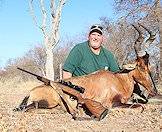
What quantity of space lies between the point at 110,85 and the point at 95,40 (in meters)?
0.89

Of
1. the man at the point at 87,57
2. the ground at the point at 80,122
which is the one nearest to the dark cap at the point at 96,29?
the man at the point at 87,57

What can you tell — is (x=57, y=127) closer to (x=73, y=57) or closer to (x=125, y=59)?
(x=73, y=57)

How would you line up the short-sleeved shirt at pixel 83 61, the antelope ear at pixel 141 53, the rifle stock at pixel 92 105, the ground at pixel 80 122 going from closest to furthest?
1. the ground at pixel 80 122
2. the rifle stock at pixel 92 105
3. the antelope ear at pixel 141 53
4. the short-sleeved shirt at pixel 83 61

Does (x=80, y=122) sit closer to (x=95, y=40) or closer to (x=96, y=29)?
(x=95, y=40)

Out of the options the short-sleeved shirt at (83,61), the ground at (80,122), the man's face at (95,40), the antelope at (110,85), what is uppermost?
the man's face at (95,40)

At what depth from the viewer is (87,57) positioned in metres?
6.98

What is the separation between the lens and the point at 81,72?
708 centimetres

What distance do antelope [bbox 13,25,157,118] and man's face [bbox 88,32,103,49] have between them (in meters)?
0.59

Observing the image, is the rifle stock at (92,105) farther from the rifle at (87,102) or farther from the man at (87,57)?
the man at (87,57)

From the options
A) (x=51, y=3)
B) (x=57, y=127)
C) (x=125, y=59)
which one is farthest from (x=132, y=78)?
(x=125, y=59)

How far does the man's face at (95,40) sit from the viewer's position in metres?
6.96

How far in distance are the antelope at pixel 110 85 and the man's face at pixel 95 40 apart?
59cm

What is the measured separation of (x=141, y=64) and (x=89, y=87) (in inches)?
35.3

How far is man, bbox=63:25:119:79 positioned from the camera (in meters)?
6.95
